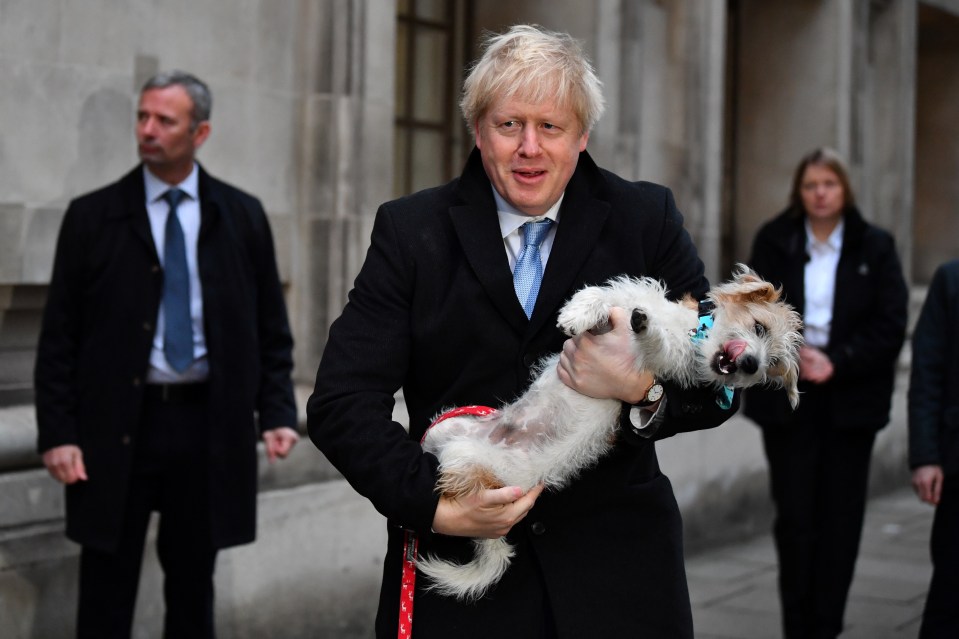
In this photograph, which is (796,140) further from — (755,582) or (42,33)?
(42,33)

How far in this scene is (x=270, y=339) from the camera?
16.8 feet

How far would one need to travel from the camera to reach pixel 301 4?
6.41 metres

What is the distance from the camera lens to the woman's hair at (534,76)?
267cm

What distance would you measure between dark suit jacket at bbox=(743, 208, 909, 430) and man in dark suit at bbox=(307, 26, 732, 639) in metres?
3.23

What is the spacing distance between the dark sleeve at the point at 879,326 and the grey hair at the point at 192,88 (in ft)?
9.69

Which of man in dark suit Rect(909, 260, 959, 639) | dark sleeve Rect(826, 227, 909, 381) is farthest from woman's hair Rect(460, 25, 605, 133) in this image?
dark sleeve Rect(826, 227, 909, 381)

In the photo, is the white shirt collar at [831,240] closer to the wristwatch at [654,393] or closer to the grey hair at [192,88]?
the grey hair at [192,88]

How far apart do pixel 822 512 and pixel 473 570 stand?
386cm

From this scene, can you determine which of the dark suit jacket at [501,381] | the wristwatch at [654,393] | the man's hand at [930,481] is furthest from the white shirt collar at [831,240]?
the wristwatch at [654,393]

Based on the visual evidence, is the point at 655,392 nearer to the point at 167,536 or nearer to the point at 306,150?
the point at 167,536

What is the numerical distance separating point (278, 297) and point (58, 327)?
0.85 metres

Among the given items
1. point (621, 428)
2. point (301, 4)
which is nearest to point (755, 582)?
point (301, 4)

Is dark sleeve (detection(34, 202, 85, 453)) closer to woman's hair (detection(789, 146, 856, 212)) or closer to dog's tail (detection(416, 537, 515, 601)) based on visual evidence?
dog's tail (detection(416, 537, 515, 601))

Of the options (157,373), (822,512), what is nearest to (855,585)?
(822,512)
